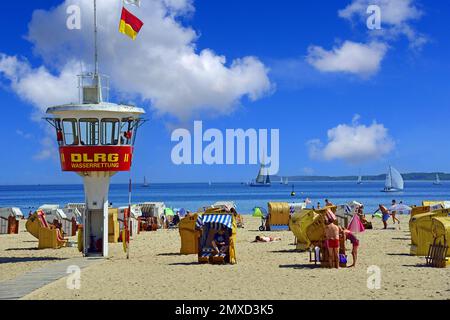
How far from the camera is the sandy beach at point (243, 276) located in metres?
15.1

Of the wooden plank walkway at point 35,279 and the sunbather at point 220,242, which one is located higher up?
the sunbather at point 220,242

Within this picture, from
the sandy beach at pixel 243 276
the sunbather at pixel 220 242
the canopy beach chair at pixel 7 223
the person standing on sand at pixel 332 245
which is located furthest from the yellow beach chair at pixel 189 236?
the canopy beach chair at pixel 7 223

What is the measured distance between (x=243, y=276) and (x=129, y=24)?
10.9m

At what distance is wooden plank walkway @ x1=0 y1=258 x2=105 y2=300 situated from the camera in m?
15.6

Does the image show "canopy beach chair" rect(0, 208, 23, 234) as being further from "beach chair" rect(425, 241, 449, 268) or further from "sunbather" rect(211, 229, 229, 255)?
"beach chair" rect(425, 241, 449, 268)

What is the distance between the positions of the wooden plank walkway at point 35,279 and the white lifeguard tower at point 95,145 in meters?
2.46

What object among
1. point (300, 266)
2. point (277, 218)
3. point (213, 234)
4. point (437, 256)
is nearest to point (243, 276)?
point (300, 266)

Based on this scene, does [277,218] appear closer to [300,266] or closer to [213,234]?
[213,234]

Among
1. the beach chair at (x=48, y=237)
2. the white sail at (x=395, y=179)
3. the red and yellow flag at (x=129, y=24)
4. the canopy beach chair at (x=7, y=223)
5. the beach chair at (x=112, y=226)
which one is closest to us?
the red and yellow flag at (x=129, y=24)

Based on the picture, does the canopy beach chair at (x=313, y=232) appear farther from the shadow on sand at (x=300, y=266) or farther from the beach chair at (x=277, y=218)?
the beach chair at (x=277, y=218)

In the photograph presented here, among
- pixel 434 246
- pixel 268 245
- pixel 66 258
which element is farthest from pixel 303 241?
pixel 66 258

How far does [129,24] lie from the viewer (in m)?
24.2

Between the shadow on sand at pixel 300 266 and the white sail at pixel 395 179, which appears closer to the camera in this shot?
the shadow on sand at pixel 300 266
